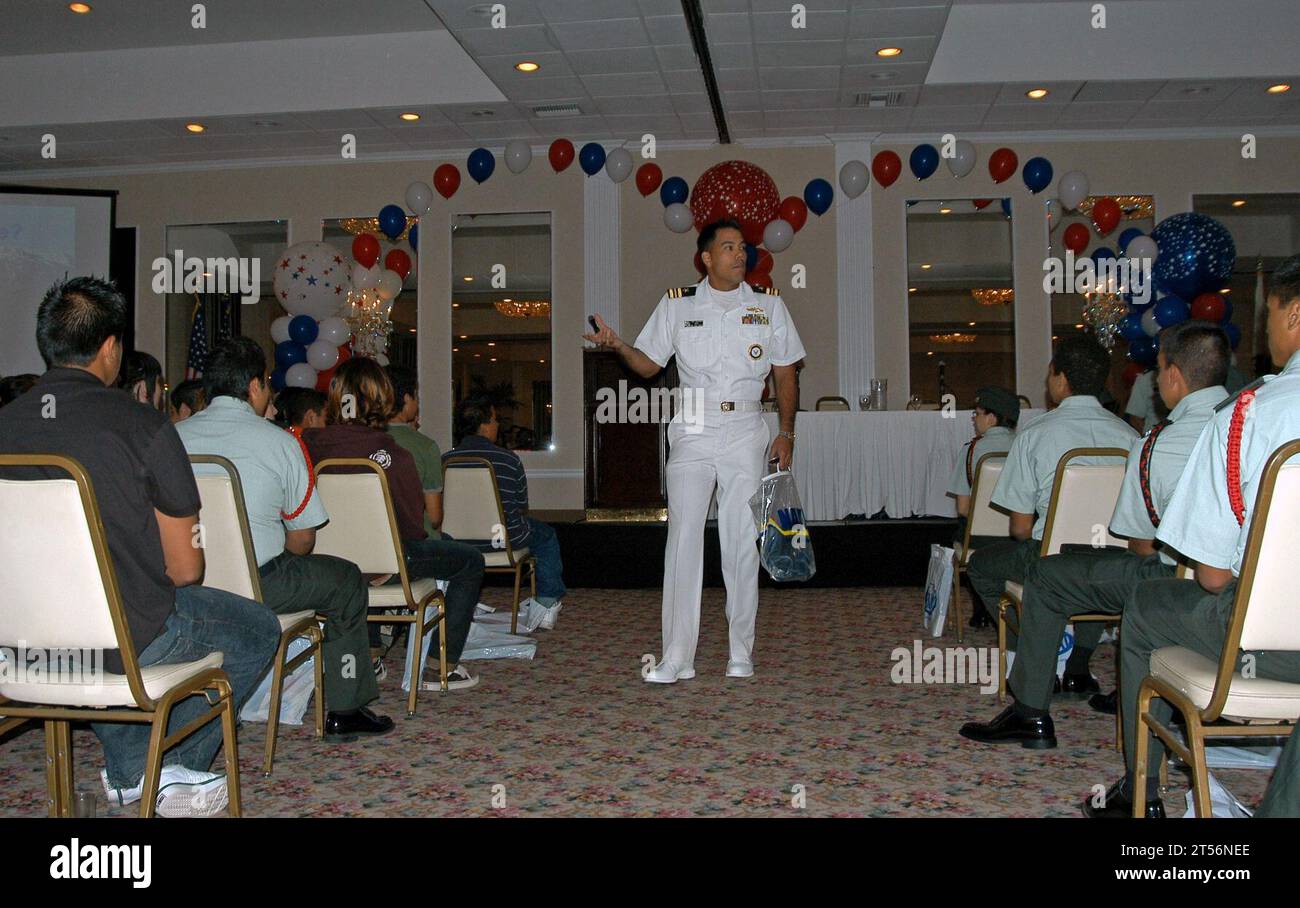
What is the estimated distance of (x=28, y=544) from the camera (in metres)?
1.77

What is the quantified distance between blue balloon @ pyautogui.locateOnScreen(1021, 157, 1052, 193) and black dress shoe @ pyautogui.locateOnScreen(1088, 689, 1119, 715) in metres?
6.15

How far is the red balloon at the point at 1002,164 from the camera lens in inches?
327

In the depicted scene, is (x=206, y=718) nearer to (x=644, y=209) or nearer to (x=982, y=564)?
(x=982, y=564)

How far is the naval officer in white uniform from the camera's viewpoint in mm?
3658

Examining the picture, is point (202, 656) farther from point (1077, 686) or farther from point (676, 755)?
point (1077, 686)

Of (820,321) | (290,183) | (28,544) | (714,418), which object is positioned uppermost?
(290,183)

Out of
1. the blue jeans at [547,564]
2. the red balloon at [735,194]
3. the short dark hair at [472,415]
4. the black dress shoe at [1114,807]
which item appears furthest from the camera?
the red balloon at [735,194]

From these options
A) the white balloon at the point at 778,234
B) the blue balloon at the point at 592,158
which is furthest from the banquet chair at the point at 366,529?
the blue balloon at the point at 592,158

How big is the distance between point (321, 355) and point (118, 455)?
6504 mm

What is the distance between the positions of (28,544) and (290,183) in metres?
8.41

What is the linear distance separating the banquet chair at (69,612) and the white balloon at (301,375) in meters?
6.33

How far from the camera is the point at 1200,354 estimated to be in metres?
2.56

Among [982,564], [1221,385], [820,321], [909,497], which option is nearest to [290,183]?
[820,321]

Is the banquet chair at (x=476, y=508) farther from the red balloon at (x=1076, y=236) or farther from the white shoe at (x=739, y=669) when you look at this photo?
the red balloon at (x=1076, y=236)
